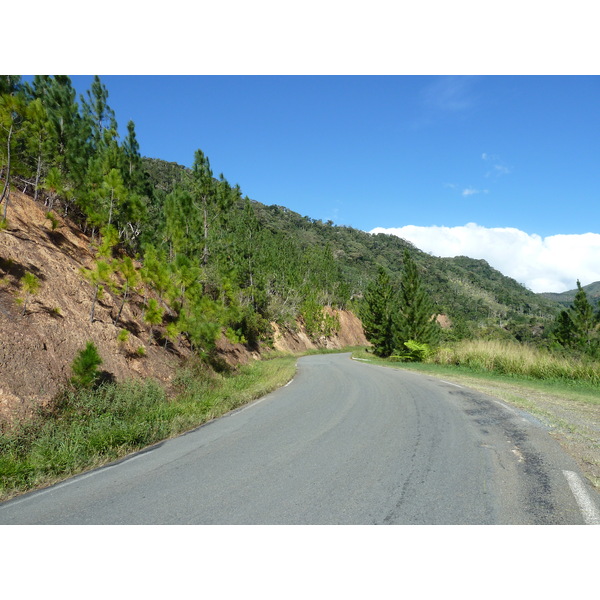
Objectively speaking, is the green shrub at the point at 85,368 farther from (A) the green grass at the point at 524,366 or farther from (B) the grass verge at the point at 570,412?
(A) the green grass at the point at 524,366

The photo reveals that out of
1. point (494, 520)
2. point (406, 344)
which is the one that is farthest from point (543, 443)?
point (406, 344)

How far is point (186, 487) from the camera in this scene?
3.92m

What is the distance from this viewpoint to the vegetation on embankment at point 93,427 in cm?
469

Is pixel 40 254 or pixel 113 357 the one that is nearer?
pixel 113 357

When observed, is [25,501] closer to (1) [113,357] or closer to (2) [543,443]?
(1) [113,357]

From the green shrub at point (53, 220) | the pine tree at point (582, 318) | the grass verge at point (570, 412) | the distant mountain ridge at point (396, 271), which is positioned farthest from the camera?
the distant mountain ridge at point (396, 271)

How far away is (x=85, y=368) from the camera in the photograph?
23.6 feet

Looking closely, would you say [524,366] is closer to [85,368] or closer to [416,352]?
[416,352]

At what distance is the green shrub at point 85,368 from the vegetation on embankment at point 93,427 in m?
0.18

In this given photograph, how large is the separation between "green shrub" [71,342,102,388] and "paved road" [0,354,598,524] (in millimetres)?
2634

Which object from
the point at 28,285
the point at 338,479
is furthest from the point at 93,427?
the point at 338,479

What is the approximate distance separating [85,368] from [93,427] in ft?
4.91

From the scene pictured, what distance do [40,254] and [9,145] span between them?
293cm

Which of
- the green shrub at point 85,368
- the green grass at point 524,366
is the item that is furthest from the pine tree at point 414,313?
the green shrub at point 85,368
